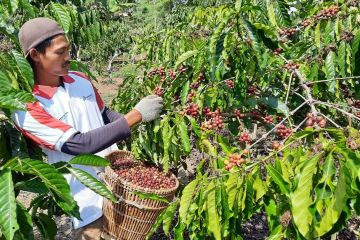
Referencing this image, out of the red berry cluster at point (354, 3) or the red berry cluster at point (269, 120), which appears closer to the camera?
the red berry cluster at point (269, 120)

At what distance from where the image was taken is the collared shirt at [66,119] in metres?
1.98

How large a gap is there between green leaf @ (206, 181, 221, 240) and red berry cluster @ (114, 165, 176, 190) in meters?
0.79

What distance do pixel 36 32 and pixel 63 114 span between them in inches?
17.1

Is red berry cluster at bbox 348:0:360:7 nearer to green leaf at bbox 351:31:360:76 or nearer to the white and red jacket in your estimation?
green leaf at bbox 351:31:360:76

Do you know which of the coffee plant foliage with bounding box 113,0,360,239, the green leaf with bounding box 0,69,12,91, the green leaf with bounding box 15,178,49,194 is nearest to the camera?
the coffee plant foliage with bounding box 113,0,360,239

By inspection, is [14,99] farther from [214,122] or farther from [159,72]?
[159,72]

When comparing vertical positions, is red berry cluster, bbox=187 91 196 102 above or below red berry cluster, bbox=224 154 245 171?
below

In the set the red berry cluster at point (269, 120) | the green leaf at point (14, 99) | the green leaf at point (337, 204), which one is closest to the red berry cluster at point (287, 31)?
the red berry cluster at point (269, 120)

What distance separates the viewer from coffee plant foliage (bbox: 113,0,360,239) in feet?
3.75

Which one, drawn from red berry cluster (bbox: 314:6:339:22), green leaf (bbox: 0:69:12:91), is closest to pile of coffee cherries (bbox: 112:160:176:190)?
green leaf (bbox: 0:69:12:91)

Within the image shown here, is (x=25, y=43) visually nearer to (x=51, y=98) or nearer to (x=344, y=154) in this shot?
(x=51, y=98)

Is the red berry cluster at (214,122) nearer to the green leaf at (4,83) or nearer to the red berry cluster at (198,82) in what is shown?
the red berry cluster at (198,82)

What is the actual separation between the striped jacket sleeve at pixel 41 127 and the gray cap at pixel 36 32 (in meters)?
0.33

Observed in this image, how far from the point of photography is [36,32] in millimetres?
2098
